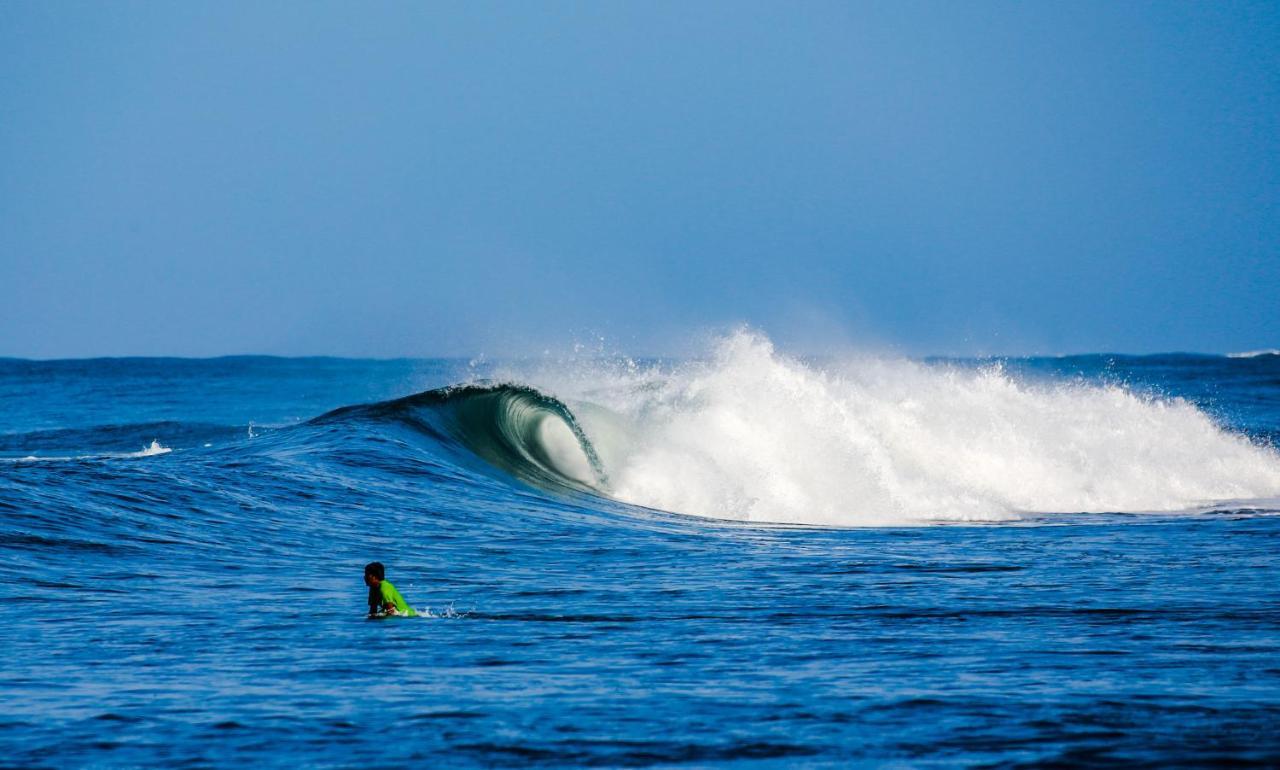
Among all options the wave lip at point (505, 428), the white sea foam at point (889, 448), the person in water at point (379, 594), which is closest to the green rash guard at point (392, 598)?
the person in water at point (379, 594)

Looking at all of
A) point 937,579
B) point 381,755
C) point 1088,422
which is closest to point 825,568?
point 937,579

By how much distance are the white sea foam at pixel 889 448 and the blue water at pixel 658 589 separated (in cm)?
8

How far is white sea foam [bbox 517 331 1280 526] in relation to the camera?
1723 centimetres

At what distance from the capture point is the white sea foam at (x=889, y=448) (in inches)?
679

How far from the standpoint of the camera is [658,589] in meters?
9.77

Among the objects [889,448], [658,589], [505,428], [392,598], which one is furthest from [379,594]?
[889,448]

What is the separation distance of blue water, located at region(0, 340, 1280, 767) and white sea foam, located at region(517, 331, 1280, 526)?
0.08 metres

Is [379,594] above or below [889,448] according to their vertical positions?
below

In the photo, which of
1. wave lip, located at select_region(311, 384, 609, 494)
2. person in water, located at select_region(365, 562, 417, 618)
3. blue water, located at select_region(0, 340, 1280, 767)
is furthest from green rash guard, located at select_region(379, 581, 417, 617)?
wave lip, located at select_region(311, 384, 609, 494)

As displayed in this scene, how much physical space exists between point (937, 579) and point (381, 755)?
5.71 m

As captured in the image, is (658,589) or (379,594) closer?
(379,594)

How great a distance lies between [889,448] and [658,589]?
10.9 m

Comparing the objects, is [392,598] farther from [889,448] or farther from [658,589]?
[889,448]

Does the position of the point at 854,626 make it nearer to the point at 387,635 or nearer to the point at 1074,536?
the point at 387,635
